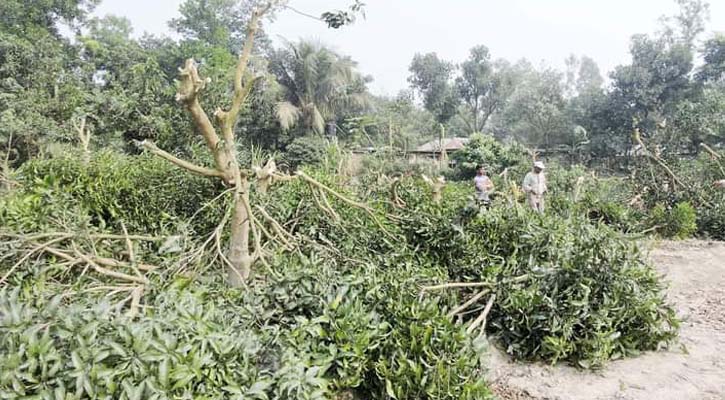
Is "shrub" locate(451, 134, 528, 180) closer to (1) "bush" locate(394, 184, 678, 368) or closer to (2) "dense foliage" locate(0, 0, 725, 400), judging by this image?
(2) "dense foliage" locate(0, 0, 725, 400)

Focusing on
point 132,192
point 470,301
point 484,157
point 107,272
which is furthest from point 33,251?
point 484,157

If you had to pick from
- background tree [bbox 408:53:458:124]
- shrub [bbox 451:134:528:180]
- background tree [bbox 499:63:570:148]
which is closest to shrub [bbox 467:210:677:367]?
shrub [bbox 451:134:528:180]

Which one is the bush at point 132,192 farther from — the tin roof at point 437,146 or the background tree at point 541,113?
the background tree at point 541,113

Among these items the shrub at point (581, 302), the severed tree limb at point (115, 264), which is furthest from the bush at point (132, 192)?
the shrub at point (581, 302)

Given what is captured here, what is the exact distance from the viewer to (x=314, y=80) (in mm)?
17219

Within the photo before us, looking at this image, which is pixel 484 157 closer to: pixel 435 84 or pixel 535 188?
pixel 535 188

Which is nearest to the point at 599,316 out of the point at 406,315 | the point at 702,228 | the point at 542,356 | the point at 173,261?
the point at 542,356

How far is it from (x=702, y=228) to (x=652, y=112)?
11.3m

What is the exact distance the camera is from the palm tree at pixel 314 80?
16.9 metres

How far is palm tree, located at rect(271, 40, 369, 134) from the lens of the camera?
1692 centimetres

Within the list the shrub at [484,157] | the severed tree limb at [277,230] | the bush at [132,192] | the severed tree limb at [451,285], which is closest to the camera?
the severed tree limb at [451,285]

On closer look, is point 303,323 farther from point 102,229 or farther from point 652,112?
point 652,112

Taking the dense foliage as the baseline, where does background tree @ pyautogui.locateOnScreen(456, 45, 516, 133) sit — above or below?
above

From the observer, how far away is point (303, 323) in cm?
246
